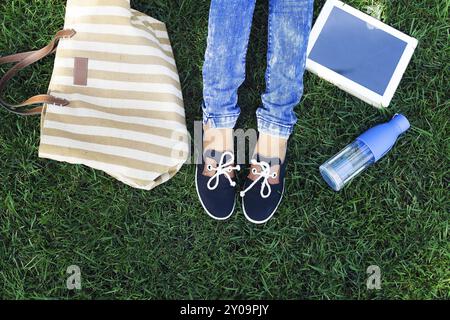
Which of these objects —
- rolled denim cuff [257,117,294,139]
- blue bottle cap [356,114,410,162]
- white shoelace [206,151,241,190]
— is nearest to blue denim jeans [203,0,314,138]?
rolled denim cuff [257,117,294,139]

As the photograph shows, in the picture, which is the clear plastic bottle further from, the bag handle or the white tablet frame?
the bag handle

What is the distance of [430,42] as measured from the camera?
1696 millimetres

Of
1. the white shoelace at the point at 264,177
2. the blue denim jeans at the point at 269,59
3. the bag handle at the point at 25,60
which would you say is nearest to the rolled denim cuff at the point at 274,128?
the blue denim jeans at the point at 269,59

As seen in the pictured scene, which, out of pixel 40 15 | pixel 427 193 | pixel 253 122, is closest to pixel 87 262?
pixel 253 122

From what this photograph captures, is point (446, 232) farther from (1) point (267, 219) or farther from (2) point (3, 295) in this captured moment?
(2) point (3, 295)

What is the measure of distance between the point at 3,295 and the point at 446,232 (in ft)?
5.00

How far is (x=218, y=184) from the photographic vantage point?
1582 millimetres

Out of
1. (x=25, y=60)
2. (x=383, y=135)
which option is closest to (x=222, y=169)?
(x=383, y=135)

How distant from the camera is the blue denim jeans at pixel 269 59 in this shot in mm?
1446

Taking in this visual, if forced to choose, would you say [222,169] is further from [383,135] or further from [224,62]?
[383,135]

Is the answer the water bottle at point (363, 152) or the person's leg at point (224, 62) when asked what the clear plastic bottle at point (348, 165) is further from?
the person's leg at point (224, 62)

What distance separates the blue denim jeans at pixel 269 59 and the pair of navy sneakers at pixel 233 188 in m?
0.12

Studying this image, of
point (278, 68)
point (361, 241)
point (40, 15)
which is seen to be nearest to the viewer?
point (278, 68)
